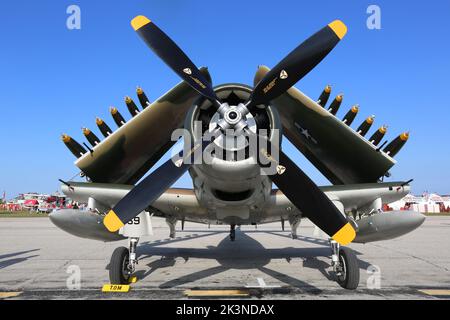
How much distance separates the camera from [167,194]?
8.73m

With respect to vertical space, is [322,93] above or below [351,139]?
above

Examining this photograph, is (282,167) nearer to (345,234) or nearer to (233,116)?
(233,116)

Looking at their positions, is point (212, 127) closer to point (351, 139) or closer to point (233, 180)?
point (233, 180)

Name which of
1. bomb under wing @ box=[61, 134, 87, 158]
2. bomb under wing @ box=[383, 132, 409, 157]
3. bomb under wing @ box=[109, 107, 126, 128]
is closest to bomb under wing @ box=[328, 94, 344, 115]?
bomb under wing @ box=[383, 132, 409, 157]

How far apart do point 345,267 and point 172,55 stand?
545cm

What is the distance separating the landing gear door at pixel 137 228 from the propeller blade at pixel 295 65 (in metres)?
3.80

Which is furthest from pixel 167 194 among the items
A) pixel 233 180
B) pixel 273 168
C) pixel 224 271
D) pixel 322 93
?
pixel 322 93

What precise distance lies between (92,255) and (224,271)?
5783 mm

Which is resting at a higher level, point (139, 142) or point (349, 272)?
point (139, 142)

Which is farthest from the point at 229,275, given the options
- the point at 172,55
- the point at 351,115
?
the point at 172,55

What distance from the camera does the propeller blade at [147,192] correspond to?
583cm

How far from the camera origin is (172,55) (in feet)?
21.1

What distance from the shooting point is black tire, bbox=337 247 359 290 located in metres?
6.64

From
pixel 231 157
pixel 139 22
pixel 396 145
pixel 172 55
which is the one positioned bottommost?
pixel 231 157
